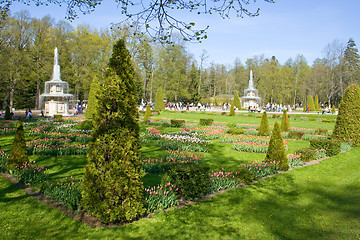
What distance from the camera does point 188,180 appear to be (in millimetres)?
5574

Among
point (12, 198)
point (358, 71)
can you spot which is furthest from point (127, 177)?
point (358, 71)

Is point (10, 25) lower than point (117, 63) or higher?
higher

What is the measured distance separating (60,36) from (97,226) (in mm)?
45242

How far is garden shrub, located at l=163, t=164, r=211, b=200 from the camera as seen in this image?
5590 mm

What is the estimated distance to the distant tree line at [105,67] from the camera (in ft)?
116

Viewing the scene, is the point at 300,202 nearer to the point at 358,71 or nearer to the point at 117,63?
the point at 117,63

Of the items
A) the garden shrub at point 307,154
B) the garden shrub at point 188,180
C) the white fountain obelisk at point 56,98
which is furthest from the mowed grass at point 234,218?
the white fountain obelisk at point 56,98

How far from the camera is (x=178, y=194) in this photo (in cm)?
578

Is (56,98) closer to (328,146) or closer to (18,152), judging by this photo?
(18,152)

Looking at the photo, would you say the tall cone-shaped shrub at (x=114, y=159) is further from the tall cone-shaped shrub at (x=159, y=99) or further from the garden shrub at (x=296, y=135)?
the tall cone-shaped shrub at (x=159, y=99)

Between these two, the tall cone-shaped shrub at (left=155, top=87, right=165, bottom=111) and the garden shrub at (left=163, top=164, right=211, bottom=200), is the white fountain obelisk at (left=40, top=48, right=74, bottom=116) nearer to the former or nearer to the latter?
the tall cone-shaped shrub at (left=155, top=87, right=165, bottom=111)

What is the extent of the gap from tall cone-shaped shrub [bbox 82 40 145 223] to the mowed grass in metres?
0.34

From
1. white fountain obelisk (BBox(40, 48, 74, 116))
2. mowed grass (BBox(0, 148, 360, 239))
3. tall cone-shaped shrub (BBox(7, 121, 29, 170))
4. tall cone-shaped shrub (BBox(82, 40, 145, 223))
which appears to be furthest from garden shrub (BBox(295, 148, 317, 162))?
white fountain obelisk (BBox(40, 48, 74, 116))

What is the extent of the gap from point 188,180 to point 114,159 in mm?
1888
